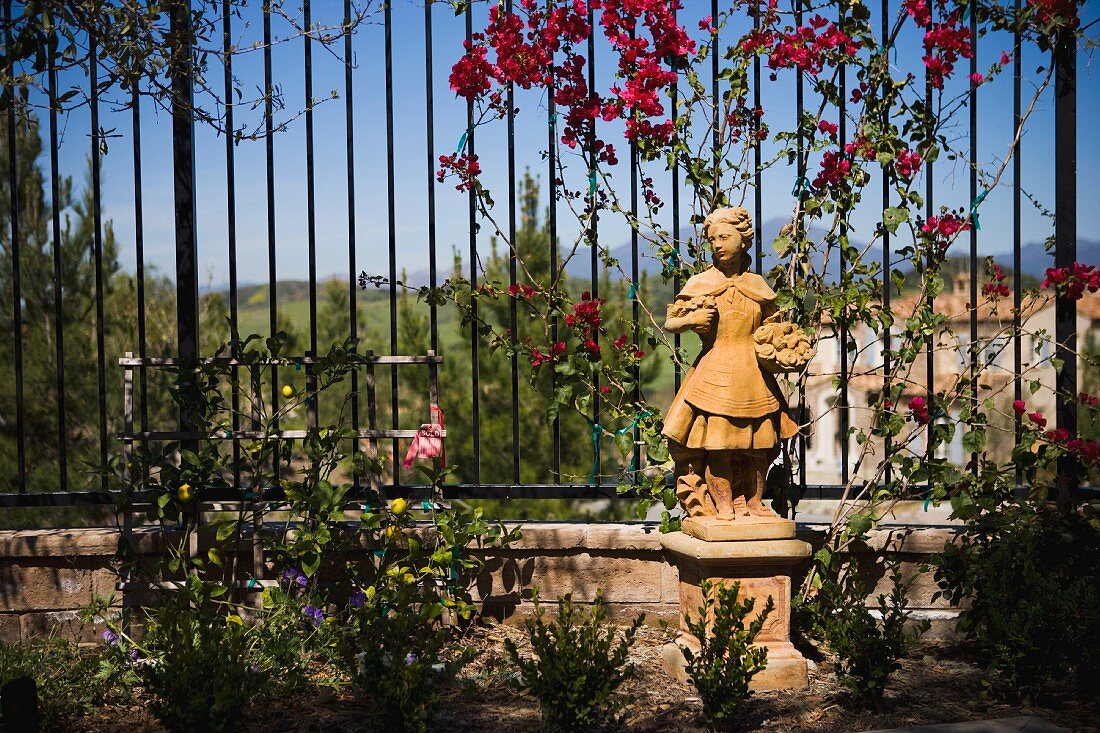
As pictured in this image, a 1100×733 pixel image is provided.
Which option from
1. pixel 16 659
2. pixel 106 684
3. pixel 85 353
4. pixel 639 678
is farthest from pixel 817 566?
pixel 85 353

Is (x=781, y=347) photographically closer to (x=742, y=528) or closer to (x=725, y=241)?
(x=725, y=241)

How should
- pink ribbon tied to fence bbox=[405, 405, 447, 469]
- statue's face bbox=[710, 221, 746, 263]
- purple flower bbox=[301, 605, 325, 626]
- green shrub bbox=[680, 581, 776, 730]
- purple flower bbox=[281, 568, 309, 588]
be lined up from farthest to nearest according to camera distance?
pink ribbon tied to fence bbox=[405, 405, 447, 469]
purple flower bbox=[281, 568, 309, 588]
purple flower bbox=[301, 605, 325, 626]
statue's face bbox=[710, 221, 746, 263]
green shrub bbox=[680, 581, 776, 730]

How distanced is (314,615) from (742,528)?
72.8 inches

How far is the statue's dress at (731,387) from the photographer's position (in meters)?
4.04

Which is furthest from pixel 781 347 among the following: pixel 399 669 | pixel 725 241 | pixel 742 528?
pixel 399 669

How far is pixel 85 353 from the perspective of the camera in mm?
11555

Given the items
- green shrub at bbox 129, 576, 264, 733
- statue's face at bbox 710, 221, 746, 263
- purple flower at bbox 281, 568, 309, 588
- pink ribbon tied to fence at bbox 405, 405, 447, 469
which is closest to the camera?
green shrub at bbox 129, 576, 264, 733

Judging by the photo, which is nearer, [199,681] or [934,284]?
[199,681]

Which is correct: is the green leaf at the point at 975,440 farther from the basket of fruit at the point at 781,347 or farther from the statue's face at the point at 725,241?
the statue's face at the point at 725,241

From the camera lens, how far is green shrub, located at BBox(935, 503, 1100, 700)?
145 inches

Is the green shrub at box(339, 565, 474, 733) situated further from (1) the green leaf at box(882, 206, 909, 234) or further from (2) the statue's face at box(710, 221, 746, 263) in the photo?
(1) the green leaf at box(882, 206, 909, 234)

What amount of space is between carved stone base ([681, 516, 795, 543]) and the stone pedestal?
1cm

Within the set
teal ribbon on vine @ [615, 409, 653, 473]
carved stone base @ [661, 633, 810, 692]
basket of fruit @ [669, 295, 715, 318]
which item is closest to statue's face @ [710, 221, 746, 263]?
basket of fruit @ [669, 295, 715, 318]

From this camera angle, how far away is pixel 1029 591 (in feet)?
13.2
